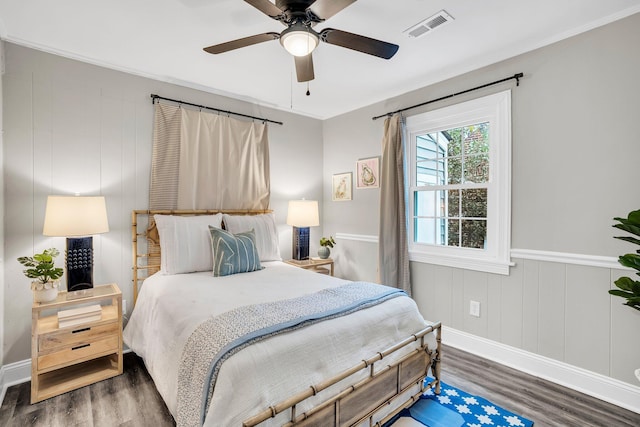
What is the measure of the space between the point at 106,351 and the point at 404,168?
321 centimetres

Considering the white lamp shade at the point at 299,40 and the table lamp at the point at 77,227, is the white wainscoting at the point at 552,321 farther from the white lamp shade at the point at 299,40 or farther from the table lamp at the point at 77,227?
the table lamp at the point at 77,227

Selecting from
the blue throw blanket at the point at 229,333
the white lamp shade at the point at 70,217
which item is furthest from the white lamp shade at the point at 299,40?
the white lamp shade at the point at 70,217

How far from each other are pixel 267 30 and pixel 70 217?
6.69 ft

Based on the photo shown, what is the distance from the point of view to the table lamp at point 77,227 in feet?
7.37

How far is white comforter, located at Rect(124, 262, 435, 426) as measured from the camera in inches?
50.3

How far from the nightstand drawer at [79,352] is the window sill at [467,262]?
114 inches

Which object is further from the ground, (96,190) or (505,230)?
(96,190)

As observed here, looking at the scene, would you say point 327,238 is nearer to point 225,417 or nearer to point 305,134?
point 305,134

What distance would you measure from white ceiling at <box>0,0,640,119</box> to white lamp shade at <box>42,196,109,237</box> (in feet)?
4.18

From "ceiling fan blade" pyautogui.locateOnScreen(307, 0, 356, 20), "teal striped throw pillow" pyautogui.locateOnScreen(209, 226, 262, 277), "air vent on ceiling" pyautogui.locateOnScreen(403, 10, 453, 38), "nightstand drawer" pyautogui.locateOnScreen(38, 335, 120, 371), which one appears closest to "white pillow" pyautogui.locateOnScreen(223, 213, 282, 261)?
"teal striped throw pillow" pyautogui.locateOnScreen(209, 226, 262, 277)

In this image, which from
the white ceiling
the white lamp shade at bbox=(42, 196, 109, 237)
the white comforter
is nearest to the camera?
the white comforter

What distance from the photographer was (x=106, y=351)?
241 centimetres

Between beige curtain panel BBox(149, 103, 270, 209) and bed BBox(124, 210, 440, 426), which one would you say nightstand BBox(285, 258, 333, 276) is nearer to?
beige curtain panel BBox(149, 103, 270, 209)

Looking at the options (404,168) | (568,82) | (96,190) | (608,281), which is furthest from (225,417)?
(568,82)
